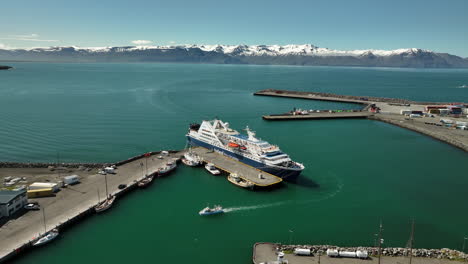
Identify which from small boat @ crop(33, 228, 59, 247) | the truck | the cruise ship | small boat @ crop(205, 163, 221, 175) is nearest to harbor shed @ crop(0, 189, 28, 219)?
the truck

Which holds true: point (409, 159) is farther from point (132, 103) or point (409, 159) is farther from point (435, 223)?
point (132, 103)

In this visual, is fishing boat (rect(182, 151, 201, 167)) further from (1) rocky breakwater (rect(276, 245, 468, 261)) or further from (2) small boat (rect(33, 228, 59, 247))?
(1) rocky breakwater (rect(276, 245, 468, 261))

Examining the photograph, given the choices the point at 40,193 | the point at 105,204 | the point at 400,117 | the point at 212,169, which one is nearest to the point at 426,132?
the point at 400,117

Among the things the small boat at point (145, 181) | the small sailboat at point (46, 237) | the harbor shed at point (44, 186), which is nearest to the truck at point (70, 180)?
the harbor shed at point (44, 186)

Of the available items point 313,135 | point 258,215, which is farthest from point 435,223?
point 313,135

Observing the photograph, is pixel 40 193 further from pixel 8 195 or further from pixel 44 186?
pixel 8 195

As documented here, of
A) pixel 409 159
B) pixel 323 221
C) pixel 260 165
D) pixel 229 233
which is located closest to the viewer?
pixel 229 233
